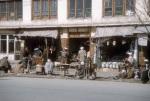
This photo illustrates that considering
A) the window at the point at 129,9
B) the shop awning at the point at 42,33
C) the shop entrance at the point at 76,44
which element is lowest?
the shop entrance at the point at 76,44

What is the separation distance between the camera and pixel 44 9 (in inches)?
1095

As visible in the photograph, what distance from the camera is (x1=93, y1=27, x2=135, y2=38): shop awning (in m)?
23.7

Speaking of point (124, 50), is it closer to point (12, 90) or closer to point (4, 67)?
point (4, 67)

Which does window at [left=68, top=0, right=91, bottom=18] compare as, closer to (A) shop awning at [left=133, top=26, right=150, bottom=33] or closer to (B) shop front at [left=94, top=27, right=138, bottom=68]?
(B) shop front at [left=94, top=27, right=138, bottom=68]

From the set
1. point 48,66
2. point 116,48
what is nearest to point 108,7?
point 116,48

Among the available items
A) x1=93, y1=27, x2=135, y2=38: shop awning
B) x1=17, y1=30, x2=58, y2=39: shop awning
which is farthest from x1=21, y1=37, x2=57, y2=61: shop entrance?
x1=93, y1=27, x2=135, y2=38: shop awning

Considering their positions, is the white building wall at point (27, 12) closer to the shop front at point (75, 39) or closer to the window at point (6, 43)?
the window at point (6, 43)

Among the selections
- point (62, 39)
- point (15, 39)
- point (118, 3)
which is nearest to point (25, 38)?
point (15, 39)

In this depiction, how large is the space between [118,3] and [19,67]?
9.30 meters

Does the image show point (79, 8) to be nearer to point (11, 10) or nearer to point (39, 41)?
point (39, 41)

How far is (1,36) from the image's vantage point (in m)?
29.6

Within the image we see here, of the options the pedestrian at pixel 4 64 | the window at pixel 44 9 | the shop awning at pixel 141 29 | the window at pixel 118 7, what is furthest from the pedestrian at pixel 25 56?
the shop awning at pixel 141 29

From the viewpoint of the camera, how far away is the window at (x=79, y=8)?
26031mm

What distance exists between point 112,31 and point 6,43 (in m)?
10.6
